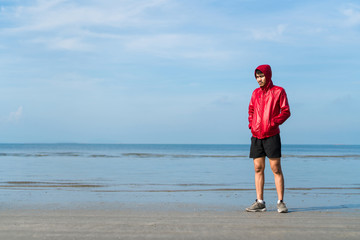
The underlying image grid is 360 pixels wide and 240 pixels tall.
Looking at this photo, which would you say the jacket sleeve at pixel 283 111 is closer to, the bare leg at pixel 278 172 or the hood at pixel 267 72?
the hood at pixel 267 72

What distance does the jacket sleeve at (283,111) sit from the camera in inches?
205

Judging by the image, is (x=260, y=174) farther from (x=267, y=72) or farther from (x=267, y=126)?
(x=267, y=72)

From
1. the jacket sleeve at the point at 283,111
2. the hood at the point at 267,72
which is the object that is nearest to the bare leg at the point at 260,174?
the jacket sleeve at the point at 283,111

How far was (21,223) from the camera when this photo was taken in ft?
14.0

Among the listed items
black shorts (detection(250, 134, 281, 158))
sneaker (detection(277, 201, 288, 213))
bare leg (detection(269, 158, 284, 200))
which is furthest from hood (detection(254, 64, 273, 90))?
sneaker (detection(277, 201, 288, 213))

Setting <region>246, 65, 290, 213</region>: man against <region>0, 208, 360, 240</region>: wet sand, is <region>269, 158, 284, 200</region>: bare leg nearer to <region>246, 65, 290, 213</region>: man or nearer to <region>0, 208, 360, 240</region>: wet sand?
<region>246, 65, 290, 213</region>: man

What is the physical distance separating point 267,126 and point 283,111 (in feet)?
0.93

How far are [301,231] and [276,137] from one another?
1.61 m

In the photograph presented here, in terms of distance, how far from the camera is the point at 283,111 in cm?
522

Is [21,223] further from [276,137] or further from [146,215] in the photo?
[276,137]

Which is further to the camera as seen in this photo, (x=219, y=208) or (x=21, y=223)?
(x=219, y=208)

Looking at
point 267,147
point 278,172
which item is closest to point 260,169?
point 278,172

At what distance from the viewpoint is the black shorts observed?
5.25 m

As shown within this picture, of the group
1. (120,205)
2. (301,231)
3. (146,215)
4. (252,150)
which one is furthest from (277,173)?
(120,205)
